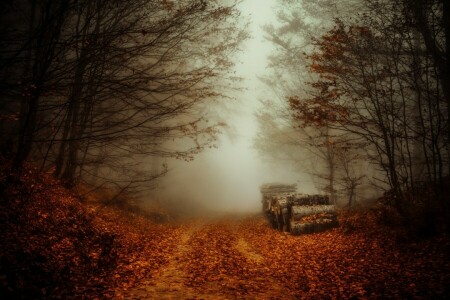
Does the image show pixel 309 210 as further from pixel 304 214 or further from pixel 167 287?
pixel 167 287

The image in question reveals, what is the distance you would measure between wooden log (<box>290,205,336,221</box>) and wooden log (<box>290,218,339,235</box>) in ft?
1.43

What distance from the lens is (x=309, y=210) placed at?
1255cm

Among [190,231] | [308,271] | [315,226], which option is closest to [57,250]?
[308,271]

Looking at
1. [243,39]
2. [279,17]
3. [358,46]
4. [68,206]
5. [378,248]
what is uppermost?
[279,17]

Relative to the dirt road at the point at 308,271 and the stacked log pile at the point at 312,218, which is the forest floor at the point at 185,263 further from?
the stacked log pile at the point at 312,218

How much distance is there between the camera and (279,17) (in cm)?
2050

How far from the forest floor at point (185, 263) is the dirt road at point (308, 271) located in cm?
2

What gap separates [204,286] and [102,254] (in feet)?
9.08

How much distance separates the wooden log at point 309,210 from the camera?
1232 centimetres

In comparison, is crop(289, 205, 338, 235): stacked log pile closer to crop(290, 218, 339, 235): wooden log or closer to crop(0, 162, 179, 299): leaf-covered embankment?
crop(290, 218, 339, 235): wooden log

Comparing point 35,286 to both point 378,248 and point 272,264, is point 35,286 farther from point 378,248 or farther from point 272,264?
point 378,248

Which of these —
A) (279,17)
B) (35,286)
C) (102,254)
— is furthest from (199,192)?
(35,286)

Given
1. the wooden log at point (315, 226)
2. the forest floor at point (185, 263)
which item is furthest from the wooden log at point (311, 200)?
the forest floor at point (185, 263)

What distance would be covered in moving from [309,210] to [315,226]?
2.87ft
